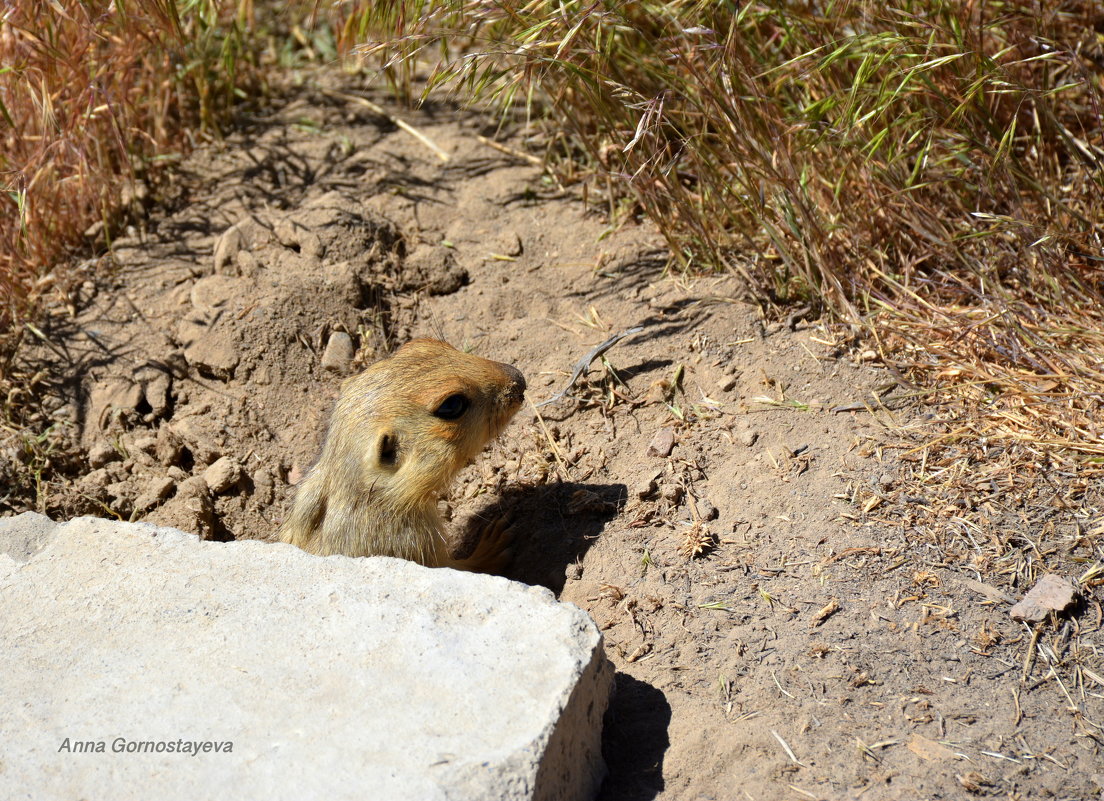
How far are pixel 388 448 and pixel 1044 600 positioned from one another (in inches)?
92.1

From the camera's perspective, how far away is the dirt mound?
2.87 m

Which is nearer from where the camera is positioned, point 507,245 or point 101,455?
point 101,455

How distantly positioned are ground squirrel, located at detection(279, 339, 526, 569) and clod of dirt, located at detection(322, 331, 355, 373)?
2.83 feet

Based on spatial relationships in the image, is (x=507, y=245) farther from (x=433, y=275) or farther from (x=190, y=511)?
(x=190, y=511)

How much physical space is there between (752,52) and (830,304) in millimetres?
1230

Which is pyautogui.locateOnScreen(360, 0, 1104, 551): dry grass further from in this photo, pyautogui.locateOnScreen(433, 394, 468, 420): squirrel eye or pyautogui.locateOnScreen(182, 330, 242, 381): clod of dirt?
pyautogui.locateOnScreen(182, 330, 242, 381): clod of dirt

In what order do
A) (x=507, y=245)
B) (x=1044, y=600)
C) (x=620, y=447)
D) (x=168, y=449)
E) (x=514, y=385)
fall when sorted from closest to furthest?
(x=1044, y=600), (x=514, y=385), (x=620, y=447), (x=168, y=449), (x=507, y=245)

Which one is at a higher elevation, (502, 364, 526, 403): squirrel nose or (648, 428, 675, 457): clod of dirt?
(502, 364, 526, 403): squirrel nose

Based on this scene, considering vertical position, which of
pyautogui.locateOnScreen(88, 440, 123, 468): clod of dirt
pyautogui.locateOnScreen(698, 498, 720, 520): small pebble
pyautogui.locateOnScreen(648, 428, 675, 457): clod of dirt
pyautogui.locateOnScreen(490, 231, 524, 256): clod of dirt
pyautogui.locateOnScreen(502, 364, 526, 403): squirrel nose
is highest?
pyautogui.locateOnScreen(502, 364, 526, 403): squirrel nose

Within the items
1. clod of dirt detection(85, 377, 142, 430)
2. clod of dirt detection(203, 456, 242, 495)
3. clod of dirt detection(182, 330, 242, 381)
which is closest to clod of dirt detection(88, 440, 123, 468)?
clod of dirt detection(85, 377, 142, 430)

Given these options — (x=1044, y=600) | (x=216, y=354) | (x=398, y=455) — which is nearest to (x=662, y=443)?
(x=398, y=455)

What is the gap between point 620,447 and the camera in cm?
421

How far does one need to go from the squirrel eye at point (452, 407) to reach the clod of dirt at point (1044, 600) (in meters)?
2.06

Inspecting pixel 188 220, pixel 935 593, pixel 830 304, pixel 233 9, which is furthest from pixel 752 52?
pixel 233 9
